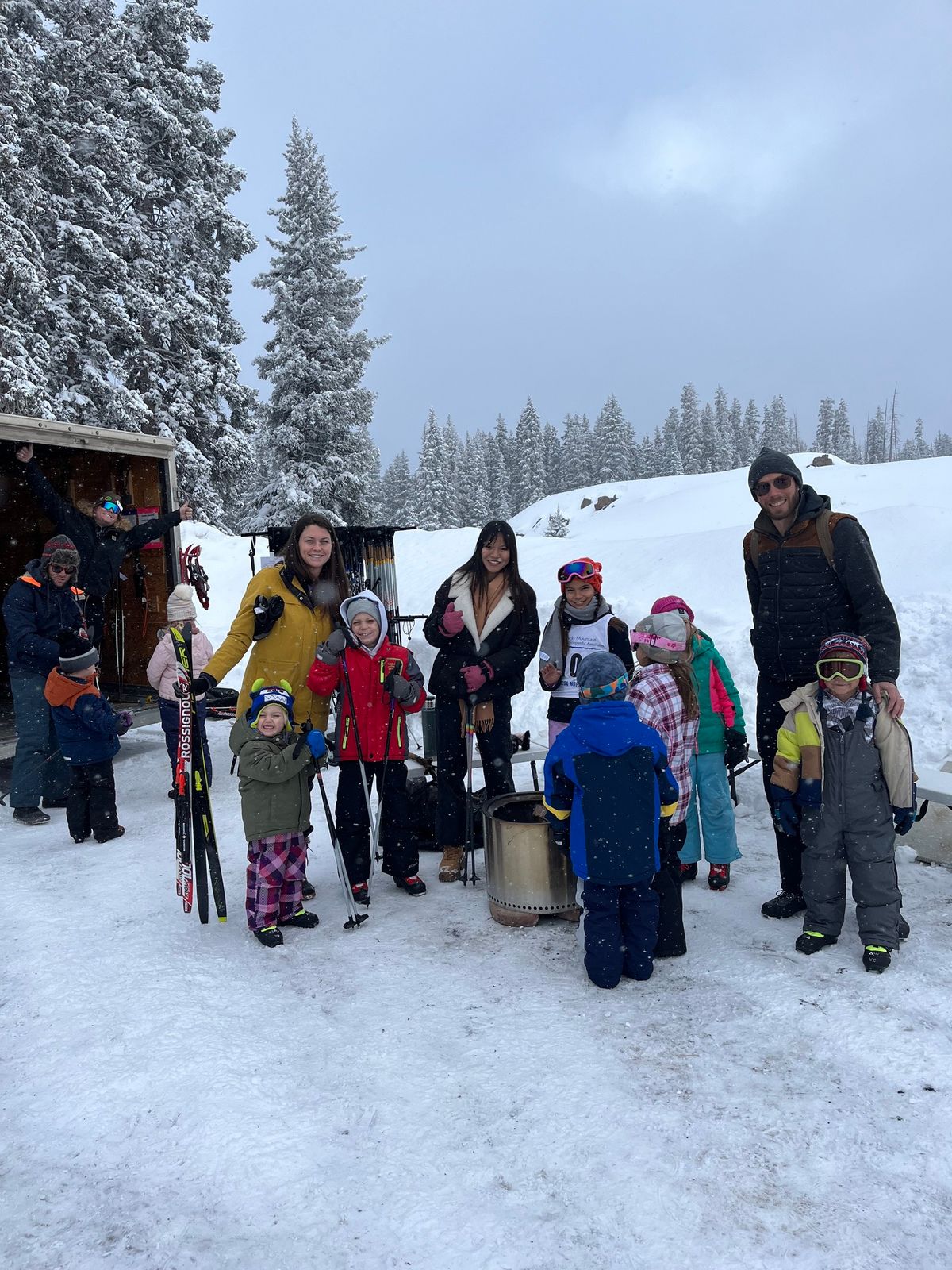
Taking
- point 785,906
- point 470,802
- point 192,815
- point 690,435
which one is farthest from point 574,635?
point 690,435

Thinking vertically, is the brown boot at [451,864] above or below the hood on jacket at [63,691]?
below

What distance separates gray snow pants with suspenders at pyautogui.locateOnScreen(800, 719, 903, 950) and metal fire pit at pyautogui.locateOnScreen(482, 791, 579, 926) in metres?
1.27

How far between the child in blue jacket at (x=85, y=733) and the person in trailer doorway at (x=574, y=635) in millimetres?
3156

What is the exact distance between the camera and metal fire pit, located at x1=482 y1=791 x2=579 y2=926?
436 centimetres

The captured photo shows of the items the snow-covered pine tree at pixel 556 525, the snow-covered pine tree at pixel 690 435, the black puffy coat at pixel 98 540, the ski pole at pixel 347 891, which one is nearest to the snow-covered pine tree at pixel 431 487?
the snow-covered pine tree at pixel 556 525

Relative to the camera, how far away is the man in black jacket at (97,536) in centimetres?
745

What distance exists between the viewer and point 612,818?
146 inches

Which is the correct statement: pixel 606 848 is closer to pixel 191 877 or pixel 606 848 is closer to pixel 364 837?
pixel 364 837

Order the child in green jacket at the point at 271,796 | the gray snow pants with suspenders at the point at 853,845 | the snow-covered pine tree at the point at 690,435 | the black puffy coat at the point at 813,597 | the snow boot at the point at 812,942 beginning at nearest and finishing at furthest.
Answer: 1. the gray snow pants with suspenders at the point at 853,845
2. the snow boot at the point at 812,942
3. the black puffy coat at the point at 813,597
4. the child in green jacket at the point at 271,796
5. the snow-covered pine tree at the point at 690,435

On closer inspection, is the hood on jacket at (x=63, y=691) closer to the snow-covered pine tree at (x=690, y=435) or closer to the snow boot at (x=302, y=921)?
the snow boot at (x=302, y=921)

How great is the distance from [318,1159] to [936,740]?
6609 mm

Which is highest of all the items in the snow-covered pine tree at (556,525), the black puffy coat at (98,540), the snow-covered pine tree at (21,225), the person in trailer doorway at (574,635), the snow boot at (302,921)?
the snow-covered pine tree at (21,225)

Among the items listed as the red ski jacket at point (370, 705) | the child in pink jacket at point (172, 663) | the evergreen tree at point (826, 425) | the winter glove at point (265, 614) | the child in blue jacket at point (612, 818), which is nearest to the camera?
the child in blue jacket at point (612, 818)

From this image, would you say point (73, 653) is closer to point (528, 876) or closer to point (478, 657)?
point (478, 657)
